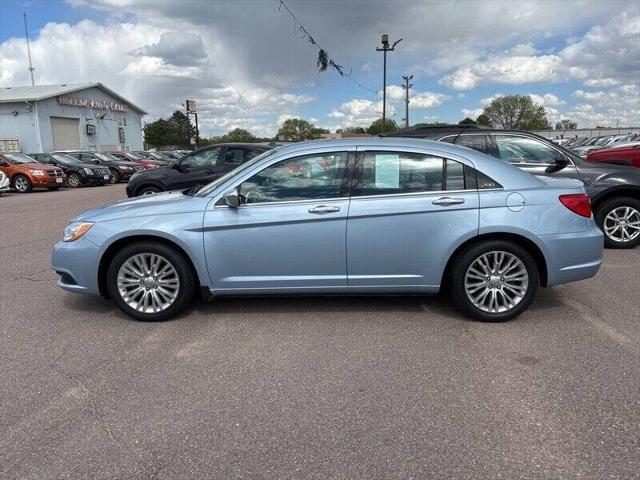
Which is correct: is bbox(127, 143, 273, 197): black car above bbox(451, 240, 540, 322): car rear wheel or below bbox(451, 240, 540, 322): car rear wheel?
above

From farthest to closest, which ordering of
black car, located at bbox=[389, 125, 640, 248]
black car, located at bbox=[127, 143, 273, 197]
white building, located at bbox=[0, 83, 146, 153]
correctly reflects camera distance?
white building, located at bbox=[0, 83, 146, 153] < black car, located at bbox=[127, 143, 273, 197] < black car, located at bbox=[389, 125, 640, 248]

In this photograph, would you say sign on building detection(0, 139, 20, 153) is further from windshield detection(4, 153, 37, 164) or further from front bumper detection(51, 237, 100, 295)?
front bumper detection(51, 237, 100, 295)

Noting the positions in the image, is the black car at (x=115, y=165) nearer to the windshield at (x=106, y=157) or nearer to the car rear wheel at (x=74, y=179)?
the windshield at (x=106, y=157)

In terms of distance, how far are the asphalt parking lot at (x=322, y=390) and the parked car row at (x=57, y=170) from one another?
12.8 metres

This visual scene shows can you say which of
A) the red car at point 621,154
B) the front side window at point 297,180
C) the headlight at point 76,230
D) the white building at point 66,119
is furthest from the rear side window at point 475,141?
the white building at point 66,119

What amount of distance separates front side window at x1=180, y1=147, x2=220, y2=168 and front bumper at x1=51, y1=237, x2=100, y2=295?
6.95 m

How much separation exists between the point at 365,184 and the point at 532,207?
1455 millimetres

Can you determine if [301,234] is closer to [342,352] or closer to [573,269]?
[342,352]

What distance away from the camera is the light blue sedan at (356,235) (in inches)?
170

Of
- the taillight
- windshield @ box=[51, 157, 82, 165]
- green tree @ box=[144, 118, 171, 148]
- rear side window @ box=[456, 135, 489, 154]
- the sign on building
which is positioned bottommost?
the taillight

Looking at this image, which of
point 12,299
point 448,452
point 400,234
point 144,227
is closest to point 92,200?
point 12,299

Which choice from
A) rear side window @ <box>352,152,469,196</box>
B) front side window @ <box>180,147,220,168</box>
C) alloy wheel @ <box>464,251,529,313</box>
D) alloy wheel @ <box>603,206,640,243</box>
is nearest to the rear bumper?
alloy wheel @ <box>464,251,529,313</box>

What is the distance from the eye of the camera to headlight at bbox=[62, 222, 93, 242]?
455 centimetres

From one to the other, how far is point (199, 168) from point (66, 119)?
Answer: 116ft
